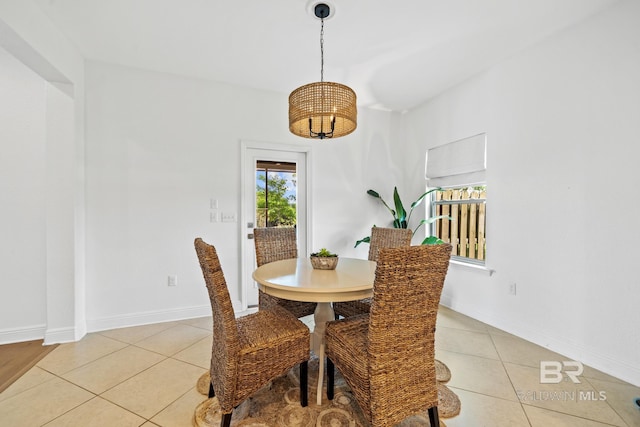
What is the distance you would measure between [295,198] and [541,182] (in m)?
2.52

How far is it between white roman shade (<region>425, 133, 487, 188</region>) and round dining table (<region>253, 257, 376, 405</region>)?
180cm

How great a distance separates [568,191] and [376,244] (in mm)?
1607

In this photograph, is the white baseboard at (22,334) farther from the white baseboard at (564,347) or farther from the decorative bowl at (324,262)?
the white baseboard at (564,347)

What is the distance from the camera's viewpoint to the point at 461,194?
342 cm

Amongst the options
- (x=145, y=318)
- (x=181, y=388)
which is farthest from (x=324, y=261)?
(x=145, y=318)

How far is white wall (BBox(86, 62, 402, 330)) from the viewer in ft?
9.29

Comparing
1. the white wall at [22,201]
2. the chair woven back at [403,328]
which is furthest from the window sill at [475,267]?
the white wall at [22,201]

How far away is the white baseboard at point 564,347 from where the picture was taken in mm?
1979

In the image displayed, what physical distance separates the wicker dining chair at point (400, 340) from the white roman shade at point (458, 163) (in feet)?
7.30

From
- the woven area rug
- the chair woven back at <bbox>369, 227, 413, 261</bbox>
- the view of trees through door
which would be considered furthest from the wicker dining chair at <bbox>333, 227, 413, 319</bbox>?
the view of trees through door

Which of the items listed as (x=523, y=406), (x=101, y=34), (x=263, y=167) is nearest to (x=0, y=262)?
(x=101, y=34)

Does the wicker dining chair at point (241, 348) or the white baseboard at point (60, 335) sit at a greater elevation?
the wicker dining chair at point (241, 348)

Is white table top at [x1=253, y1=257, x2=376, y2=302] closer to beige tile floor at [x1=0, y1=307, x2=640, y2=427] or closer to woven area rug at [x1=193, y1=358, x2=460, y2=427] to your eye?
woven area rug at [x1=193, y1=358, x2=460, y2=427]

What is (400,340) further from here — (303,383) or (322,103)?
(322,103)
